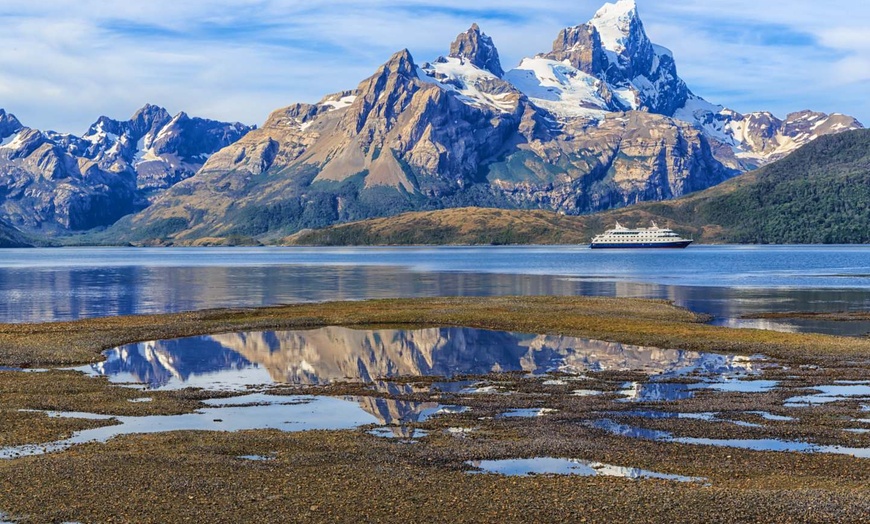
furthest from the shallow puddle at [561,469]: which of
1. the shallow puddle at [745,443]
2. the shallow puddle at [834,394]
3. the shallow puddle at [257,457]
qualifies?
the shallow puddle at [834,394]

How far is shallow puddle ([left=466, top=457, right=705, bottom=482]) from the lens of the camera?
3177cm

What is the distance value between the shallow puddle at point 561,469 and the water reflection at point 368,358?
1832 cm

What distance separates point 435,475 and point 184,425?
15.6 metres

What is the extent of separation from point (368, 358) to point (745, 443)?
3554cm

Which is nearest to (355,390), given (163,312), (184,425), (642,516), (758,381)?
(184,425)

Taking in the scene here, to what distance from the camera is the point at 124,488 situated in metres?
29.1

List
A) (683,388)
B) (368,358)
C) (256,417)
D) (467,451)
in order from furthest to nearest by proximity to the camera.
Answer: (368,358)
(683,388)
(256,417)
(467,451)

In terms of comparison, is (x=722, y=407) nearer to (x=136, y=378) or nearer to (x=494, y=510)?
(x=494, y=510)

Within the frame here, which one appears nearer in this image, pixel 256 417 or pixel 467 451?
pixel 467 451

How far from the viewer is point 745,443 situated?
36.9 metres

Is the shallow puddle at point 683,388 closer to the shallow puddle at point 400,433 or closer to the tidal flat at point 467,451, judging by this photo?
the tidal flat at point 467,451

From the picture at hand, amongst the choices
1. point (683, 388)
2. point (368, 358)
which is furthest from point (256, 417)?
point (683, 388)

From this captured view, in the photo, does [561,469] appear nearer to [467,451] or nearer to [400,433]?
[467,451]

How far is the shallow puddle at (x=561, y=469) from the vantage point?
104ft
